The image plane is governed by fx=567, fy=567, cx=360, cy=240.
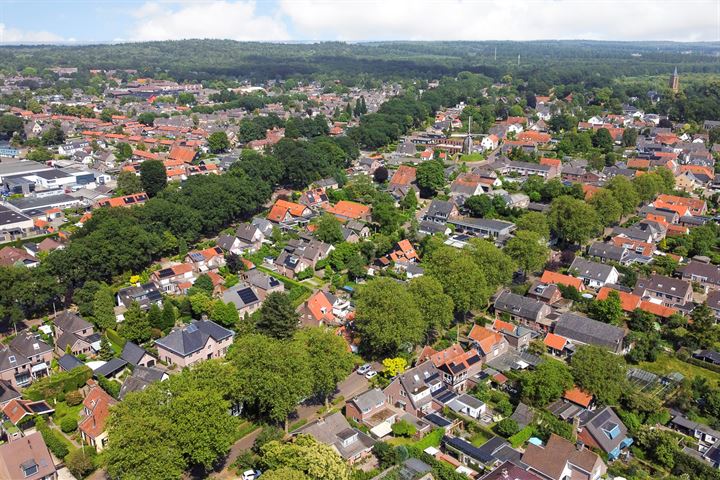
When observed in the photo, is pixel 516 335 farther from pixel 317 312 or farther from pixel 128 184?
pixel 128 184

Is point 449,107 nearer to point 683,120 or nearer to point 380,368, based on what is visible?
point 683,120

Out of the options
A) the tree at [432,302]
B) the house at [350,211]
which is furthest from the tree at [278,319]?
the house at [350,211]

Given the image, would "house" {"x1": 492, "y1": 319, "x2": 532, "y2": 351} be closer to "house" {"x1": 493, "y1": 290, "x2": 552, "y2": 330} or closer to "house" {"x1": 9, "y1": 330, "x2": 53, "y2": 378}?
"house" {"x1": 493, "y1": 290, "x2": 552, "y2": 330}

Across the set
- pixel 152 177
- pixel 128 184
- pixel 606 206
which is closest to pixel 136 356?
pixel 152 177

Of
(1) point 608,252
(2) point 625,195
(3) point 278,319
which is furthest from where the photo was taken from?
(2) point 625,195

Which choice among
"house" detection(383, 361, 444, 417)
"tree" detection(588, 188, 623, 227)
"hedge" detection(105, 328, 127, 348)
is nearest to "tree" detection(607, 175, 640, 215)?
"tree" detection(588, 188, 623, 227)

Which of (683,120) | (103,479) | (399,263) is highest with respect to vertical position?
(683,120)

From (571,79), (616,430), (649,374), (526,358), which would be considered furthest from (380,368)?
(571,79)
